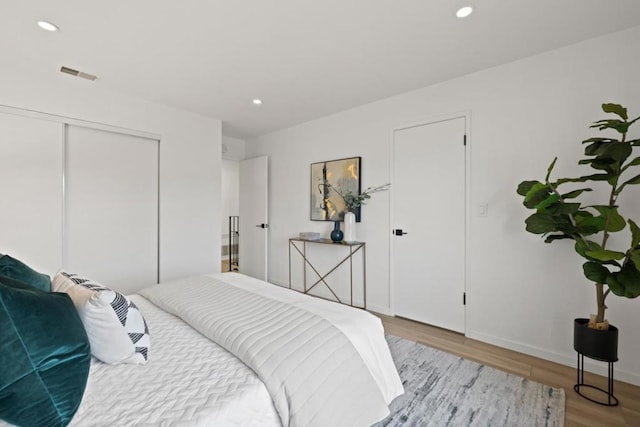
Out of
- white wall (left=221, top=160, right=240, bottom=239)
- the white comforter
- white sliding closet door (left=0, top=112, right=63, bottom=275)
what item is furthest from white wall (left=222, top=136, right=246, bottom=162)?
the white comforter

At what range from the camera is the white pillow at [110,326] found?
3.69ft

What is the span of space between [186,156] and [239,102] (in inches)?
38.0

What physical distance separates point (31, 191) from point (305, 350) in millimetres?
2953

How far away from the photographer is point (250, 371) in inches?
45.9

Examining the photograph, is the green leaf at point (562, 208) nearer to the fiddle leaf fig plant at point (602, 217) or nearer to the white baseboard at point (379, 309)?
the fiddle leaf fig plant at point (602, 217)

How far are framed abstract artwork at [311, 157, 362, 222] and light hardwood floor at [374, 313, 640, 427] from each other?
54.9 inches

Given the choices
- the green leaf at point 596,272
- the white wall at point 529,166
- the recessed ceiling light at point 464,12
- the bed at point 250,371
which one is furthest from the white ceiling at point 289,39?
the bed at point 250,371

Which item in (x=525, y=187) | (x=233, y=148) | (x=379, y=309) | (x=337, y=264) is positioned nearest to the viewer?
(x=525, y=187)

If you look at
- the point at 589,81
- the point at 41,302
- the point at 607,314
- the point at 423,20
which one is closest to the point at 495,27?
the point at 423,20

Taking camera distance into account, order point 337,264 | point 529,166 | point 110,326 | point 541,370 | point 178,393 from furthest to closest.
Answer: point 337,264, point 529,166, point 541,370, point 110,326, point 178,393

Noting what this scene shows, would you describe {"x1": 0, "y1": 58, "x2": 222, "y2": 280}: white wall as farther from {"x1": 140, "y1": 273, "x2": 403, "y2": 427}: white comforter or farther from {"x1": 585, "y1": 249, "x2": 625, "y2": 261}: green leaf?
{"x1": 585, "y1": 249, "x2": 625, "y2": 261}: green leaf

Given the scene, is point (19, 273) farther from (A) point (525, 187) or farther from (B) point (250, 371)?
(A) point (525, 187)

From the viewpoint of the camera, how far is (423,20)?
6.38 ft

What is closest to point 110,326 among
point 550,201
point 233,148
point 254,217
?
point 550,201
